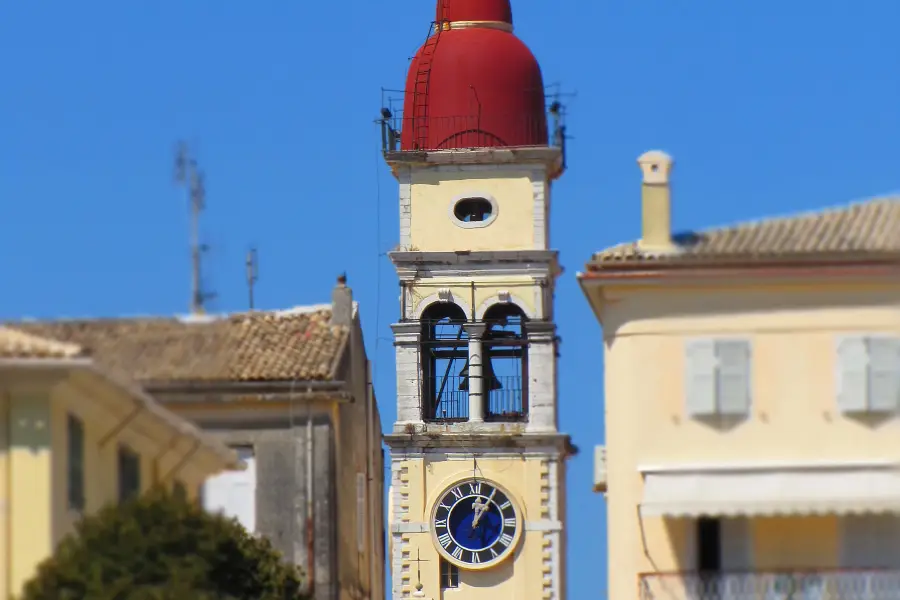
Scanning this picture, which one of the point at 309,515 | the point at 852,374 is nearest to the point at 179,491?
the point at 852,374

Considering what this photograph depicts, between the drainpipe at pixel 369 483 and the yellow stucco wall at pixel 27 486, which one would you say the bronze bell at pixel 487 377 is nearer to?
the drainpipe at pixel 369 483

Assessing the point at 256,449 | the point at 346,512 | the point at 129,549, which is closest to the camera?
the point at 129,549

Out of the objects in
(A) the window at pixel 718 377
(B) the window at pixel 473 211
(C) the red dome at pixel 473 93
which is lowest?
(A) the window at pixel 718 377

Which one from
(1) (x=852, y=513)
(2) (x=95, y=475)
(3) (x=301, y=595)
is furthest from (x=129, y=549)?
(1) (x=852, y=513)

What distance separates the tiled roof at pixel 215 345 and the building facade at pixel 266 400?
2 centimetres

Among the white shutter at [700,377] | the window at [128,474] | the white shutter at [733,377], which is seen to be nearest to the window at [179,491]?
the window at [128,474]

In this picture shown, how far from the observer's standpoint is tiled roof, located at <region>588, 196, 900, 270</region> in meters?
60.2

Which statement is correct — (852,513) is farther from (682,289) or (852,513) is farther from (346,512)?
(346,512)

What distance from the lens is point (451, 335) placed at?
92.9 meters

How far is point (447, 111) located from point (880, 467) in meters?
36.2

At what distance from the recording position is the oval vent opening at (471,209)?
308ft

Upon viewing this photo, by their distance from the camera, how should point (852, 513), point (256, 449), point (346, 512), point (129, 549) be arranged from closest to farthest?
point (129, 549), point (852, 513), point (256, 449), point (346, 512)

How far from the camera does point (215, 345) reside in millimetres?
68250

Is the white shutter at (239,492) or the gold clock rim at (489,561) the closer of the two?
the white shutter at (239,492)
